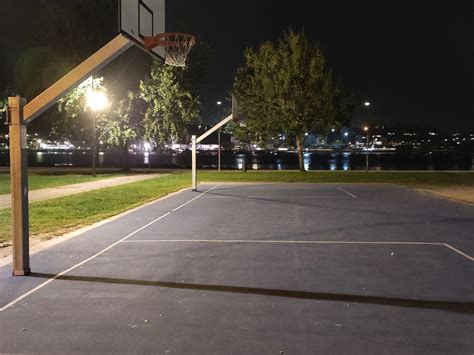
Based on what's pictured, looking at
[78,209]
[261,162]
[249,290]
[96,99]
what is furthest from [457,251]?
[261,162]

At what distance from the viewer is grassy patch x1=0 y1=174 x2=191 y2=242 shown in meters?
12.7

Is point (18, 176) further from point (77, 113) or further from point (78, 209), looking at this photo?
point (77, 113)

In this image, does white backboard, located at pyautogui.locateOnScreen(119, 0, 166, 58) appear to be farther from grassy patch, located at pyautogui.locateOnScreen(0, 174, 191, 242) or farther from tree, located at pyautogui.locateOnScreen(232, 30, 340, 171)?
tree, located at pyautogui.locateOnScreen(232, 30, 340, 171)

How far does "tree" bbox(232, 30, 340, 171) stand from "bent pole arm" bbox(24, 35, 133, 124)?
31.8m

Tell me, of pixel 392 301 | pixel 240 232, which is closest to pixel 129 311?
pixel 392 301

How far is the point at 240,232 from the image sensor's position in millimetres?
12148

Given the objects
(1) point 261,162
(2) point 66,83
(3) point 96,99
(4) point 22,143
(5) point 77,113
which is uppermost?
(3) point 96,99

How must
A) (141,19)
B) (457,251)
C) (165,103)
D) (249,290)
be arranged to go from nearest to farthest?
1. (249,290)
2. (457,251)
3. (141,19)
4. (165,103)

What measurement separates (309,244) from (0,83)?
39.3 m

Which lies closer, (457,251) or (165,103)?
(457,251)

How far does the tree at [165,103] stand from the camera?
123 ft

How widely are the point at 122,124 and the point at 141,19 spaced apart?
95.9ft

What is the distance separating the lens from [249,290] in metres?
7.18

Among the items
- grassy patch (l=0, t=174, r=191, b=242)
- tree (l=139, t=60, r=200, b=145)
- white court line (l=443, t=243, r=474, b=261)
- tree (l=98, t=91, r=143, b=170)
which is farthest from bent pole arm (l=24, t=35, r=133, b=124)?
tree (l=98, t=91, r=143, b=170)
